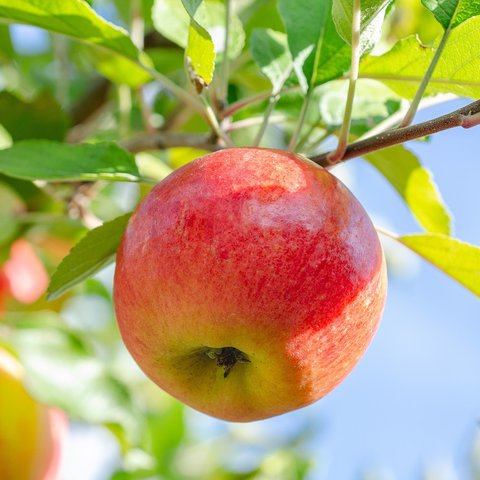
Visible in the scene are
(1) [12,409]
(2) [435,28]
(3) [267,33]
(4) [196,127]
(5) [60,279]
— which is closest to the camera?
(5) [60,279]

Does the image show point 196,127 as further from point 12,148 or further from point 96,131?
point 12,148

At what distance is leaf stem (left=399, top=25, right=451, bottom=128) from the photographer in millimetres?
960

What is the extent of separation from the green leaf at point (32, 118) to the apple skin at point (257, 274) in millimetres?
758

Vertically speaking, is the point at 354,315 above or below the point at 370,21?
below

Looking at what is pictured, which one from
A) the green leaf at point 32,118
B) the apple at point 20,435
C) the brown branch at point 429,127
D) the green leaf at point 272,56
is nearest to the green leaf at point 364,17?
the brown branch at point 429,127

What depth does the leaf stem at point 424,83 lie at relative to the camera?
0.96 m

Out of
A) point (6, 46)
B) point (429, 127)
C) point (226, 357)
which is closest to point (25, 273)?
point (6, 46)

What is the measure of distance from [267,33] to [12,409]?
938 millimetres

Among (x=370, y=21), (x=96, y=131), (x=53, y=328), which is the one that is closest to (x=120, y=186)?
(x=96, y=131)

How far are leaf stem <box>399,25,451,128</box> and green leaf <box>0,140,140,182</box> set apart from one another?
36cm

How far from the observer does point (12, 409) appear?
1681mm

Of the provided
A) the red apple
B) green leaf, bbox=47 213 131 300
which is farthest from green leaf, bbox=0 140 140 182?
the red apple

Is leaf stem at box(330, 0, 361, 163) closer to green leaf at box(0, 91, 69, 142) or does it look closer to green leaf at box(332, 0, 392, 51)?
green leaf at box(332, 0, 392, 51)

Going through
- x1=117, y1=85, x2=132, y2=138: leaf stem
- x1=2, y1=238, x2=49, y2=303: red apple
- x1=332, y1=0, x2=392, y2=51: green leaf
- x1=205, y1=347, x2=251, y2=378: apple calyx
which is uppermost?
x1=117, y1=85, x2=132, y2=138: leaf stem
